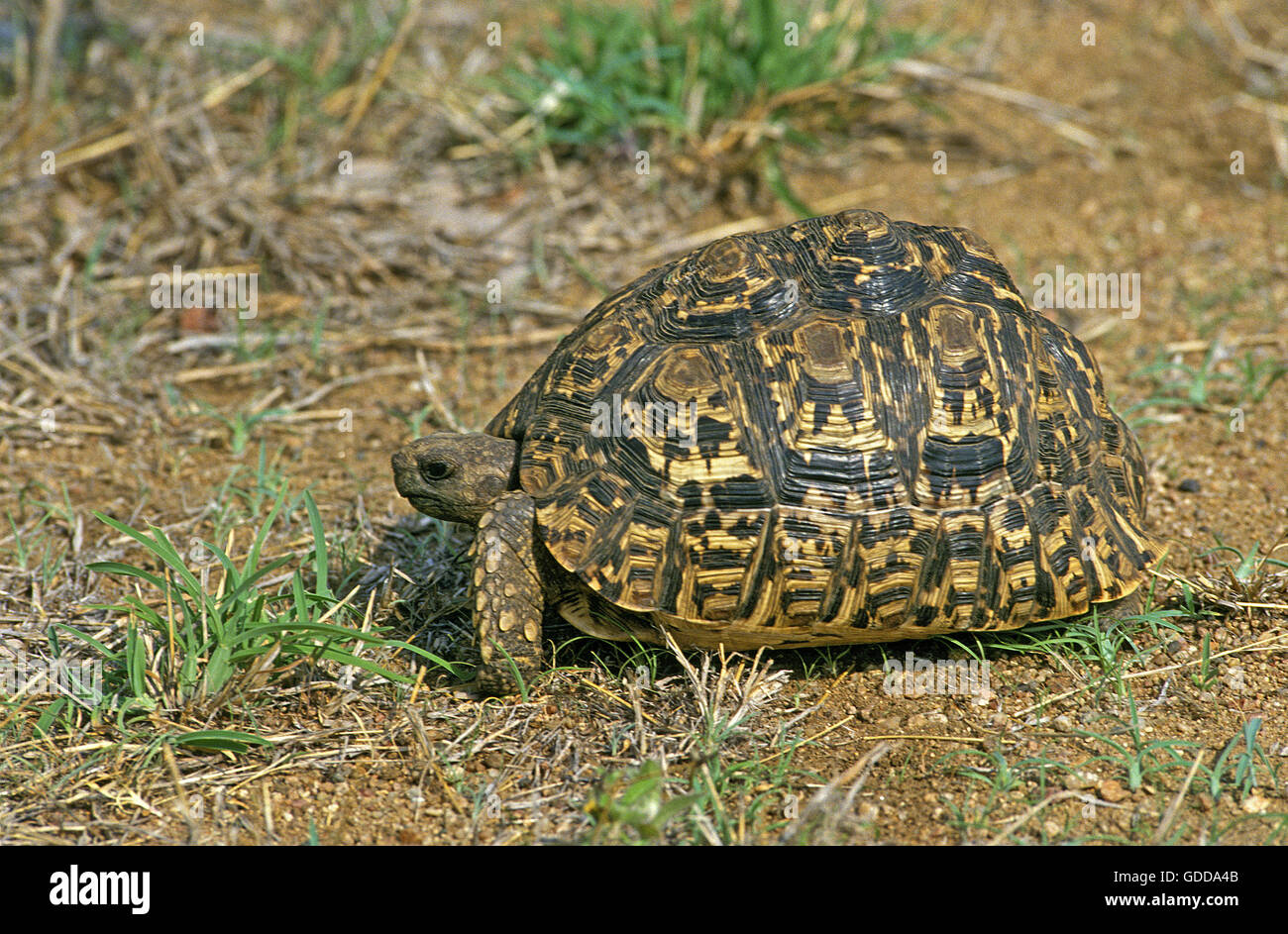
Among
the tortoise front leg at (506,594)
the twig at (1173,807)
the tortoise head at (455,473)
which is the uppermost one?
the tortoise head at (455,473)

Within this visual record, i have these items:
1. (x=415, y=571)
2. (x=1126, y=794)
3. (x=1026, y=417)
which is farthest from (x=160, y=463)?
(x=1126, y=794)

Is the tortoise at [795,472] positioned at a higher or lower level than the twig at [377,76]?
lower

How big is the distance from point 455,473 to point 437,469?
0.06m

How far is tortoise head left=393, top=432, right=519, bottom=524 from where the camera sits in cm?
368

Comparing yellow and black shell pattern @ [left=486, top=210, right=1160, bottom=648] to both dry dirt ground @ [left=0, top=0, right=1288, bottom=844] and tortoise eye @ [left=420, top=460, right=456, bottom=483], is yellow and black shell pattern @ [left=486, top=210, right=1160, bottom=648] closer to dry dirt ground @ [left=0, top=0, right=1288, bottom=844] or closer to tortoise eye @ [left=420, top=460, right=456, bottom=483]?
tortoise eye @ [left=420, top=460, right=456, bottom=483]

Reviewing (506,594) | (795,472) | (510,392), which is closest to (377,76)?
(510,392)

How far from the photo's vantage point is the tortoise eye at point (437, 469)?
367 centimetres

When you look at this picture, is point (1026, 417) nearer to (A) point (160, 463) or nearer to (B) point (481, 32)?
(A) point (160, 463)

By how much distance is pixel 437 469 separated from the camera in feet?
12.1

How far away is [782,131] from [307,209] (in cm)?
278

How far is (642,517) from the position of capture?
3426 millimetres

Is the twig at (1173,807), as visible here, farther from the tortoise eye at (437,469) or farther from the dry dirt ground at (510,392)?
the tortoise eye at (437,469)

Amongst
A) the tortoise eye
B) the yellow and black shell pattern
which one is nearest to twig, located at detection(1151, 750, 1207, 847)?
the yellow and black shell pattern

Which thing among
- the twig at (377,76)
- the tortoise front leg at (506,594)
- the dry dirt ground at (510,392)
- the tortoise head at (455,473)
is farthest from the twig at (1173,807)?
the twig at (377,76)
